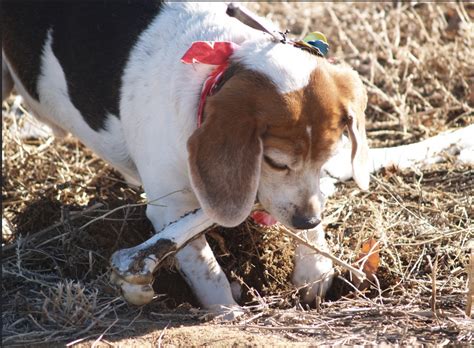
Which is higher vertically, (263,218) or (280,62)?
(280,62)

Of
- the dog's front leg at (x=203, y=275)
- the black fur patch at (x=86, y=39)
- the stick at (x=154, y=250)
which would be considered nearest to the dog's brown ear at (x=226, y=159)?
the stick at (x=154, y=250)

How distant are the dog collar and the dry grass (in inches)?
27.7

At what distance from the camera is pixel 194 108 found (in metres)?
3.72

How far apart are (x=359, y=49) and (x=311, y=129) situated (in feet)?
9.96

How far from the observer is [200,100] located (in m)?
3.70

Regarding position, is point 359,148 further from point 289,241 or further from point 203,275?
point 203,275

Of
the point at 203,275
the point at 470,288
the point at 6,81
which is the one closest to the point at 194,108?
the point at 203,275

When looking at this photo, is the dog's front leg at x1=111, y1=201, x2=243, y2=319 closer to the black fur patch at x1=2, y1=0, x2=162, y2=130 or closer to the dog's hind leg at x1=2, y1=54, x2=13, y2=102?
the black fur patch at x1=2, y1=0, x2=162, y2=130

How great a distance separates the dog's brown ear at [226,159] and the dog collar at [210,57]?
166 mm

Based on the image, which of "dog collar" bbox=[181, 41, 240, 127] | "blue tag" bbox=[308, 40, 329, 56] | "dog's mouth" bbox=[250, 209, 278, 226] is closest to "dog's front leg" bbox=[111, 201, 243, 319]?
"dog's mouth" bbox=[250, 209, 278, 226]

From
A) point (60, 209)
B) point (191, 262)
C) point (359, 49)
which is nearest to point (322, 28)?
point (359, 49)

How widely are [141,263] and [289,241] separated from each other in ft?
3.28

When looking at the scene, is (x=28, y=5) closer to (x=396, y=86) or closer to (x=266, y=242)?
(x=266, y=242)

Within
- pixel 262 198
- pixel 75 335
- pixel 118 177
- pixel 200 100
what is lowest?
Result: pixel 118 177
